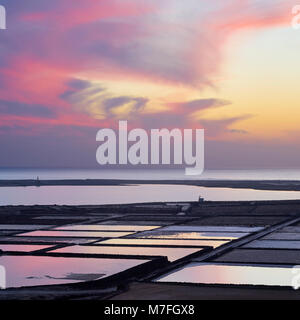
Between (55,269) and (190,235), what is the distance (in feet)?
26.7

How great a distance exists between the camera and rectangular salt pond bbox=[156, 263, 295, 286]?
532 inches

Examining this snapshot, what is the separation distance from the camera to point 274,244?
64.8 feet

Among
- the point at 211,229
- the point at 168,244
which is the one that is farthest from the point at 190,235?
the point at 168,244

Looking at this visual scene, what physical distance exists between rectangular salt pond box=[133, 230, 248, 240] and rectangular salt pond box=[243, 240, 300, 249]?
144 centimetres

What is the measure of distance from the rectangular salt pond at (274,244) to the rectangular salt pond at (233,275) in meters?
3.57

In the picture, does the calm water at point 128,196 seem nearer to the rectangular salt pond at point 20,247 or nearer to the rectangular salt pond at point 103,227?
the rectangular salt pond at point 103,227

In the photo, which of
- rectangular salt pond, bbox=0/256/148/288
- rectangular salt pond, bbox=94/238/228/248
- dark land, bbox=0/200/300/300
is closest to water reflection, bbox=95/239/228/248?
rectangular salt pond, bbox=94/238/228/248

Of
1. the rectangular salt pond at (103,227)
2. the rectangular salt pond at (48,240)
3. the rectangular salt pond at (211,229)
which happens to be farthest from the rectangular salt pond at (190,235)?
the rectangular salt pond at (48,240)

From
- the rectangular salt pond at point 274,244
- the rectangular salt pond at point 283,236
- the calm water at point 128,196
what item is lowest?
the rectangular salt pond at point 274,244

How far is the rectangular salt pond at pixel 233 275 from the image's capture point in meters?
13.5

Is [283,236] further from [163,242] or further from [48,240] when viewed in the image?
[48,240]
